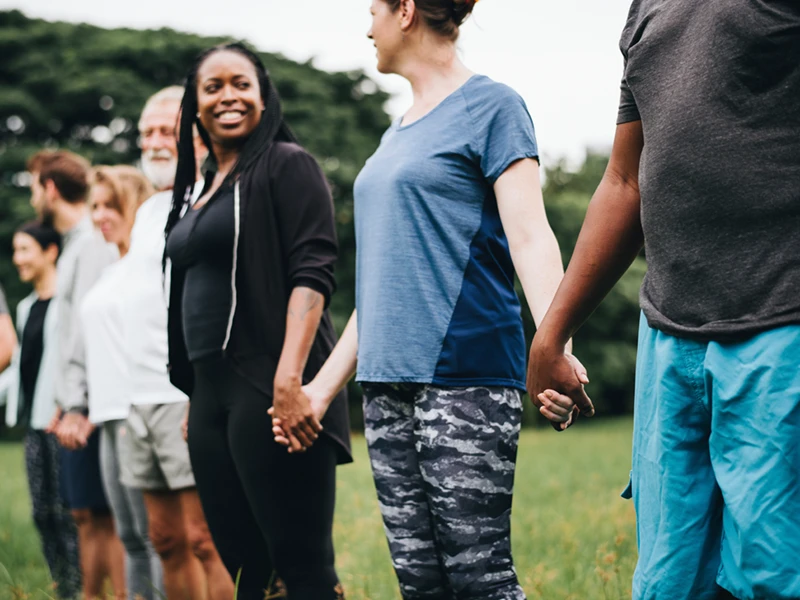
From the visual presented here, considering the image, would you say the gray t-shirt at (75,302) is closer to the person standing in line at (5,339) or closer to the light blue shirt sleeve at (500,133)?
the person standing in line at (5,339)

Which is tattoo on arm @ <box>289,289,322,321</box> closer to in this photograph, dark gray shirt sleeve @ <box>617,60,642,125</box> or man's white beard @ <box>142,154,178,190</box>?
dark gray shirt sleeve @ <box>617,60,642,125</box>

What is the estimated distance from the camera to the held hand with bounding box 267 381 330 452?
119 inches

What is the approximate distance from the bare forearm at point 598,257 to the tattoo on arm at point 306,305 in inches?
45.9

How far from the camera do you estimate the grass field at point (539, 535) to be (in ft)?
13.8

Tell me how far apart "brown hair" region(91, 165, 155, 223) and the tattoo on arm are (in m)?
2.21

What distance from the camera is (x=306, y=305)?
3.18 metres

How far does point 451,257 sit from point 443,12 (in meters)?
0.70

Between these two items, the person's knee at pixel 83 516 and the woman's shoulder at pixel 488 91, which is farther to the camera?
the person's knee at pixel 83 516

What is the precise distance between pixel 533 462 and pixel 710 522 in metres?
9.78

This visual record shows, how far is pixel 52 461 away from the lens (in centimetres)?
573

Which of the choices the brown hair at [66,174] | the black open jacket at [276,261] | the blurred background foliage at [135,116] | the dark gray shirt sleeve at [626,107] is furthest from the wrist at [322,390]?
the blurred background foliage at [135,116]

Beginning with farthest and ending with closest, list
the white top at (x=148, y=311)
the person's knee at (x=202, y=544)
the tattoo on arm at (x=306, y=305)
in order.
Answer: the white top at (x=148, y=311)
the person's knee at (x=202, y=544)
the tattoo on arm at (x=306, y=305)

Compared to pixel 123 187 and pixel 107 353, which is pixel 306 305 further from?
pixel 123 187

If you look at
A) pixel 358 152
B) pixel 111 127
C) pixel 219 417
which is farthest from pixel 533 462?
pixel 111 127
